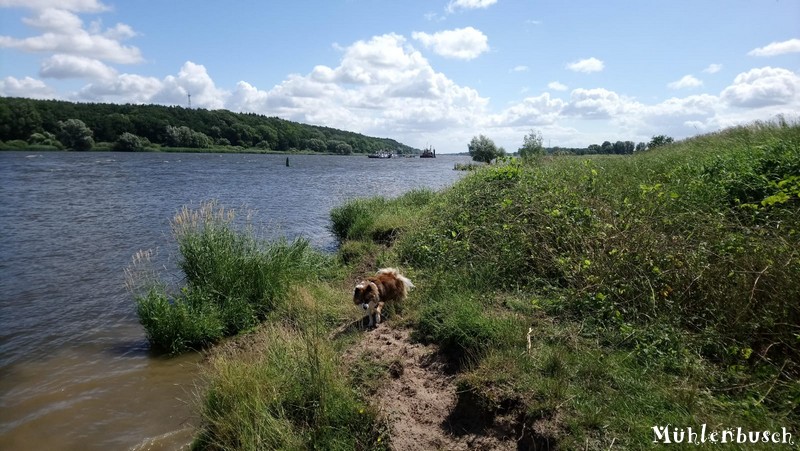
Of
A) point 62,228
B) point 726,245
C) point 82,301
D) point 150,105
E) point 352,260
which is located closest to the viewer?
point 726,245

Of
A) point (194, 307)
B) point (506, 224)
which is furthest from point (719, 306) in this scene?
point (194, 307)

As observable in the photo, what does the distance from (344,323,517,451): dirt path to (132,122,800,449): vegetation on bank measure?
0.14 metres

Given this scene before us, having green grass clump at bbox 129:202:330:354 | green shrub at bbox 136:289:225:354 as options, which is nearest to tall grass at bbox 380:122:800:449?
green grass clump at bbox 129:202:330:354

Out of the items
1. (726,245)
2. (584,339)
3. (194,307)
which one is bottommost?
(194,307)

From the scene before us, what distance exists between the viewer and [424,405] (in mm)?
4746

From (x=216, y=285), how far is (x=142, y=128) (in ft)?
400

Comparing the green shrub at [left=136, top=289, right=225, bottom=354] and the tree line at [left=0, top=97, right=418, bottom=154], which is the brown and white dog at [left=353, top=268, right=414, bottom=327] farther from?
the tree line at [left=0, top=97, right=418, bottom=154]

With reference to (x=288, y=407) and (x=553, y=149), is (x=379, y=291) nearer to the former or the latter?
(x=288, y=407)

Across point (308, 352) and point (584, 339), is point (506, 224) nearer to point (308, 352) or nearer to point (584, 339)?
point (584, 339)

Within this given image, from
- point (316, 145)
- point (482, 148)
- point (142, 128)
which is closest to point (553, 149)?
point (482, 148)

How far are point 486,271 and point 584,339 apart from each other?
7.76 feet

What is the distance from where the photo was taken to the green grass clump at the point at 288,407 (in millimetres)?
4367

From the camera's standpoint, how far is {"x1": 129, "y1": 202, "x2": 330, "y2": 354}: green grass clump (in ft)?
26.4

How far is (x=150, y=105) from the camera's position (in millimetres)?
137250
